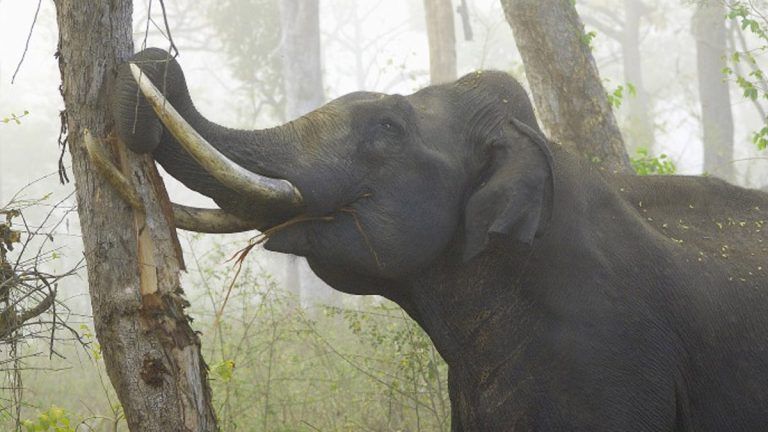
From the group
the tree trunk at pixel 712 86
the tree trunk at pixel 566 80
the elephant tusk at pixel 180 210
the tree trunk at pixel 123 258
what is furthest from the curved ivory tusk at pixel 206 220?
the tree trunk at pixel 712 86

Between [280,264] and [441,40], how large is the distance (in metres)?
24.7

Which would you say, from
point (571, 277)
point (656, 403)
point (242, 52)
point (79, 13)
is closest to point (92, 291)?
point (79, 13)

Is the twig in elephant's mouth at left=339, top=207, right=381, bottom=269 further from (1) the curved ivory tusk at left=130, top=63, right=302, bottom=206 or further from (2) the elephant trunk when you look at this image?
(1) the curved ivory tusk at left=130, top=63, right=302, bottom=206

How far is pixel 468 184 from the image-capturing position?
4617 mm

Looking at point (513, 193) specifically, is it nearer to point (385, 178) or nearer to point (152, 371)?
point (385, 178)

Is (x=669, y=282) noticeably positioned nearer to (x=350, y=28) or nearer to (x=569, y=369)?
(x=569, y=369)

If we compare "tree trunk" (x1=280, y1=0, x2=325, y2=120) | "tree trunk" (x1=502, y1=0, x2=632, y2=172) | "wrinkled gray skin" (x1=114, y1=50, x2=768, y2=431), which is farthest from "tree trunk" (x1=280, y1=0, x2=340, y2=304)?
"wrinkled gray skin" (x1=114, y1=50, x2=768, y2=431)

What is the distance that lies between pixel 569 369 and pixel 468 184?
0.96 meters

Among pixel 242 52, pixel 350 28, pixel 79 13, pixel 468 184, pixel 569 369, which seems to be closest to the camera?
pixel 79 13

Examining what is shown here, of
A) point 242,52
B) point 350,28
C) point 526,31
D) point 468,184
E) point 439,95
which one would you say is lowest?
point 468,184

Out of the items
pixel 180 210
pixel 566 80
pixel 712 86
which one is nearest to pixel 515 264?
pixel 180 210

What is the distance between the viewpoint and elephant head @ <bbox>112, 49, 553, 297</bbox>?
404 centimetres

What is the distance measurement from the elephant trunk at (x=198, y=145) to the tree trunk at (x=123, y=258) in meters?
0.14

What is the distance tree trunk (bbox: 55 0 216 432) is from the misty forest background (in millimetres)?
202
